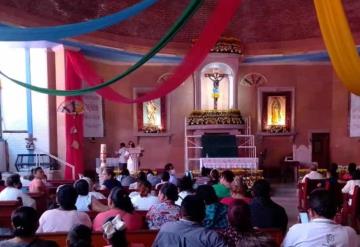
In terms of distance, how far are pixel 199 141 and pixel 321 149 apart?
4.01 metres

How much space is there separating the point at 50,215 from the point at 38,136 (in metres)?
Result: 7.93

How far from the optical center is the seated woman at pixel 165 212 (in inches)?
137

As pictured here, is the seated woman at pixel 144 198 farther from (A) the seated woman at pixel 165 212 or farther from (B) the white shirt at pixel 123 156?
(B) the white shirt at pixel 123 156

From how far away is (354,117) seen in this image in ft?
42.4

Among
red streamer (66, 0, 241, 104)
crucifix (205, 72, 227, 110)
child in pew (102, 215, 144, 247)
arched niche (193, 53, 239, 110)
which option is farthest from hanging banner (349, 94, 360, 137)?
child in pew (102, 215, 144, 247)

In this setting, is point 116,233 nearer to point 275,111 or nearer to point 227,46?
point 227,46

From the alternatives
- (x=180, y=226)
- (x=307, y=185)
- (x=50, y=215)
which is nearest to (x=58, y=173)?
(x=307, y=185)

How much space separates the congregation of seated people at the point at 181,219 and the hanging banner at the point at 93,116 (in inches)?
267

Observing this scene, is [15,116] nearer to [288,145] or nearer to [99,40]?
[99,40]

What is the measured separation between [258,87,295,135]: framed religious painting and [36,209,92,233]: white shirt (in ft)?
34.0

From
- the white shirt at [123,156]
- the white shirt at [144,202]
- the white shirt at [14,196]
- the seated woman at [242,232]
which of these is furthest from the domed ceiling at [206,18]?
the seated woman at [242,232]

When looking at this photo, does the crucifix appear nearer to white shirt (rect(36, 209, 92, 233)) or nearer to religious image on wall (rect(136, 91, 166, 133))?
religious image on wall (rect(136, 91, 166, 133))

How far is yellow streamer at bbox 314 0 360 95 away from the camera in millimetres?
4617

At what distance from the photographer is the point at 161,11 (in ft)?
41.1
